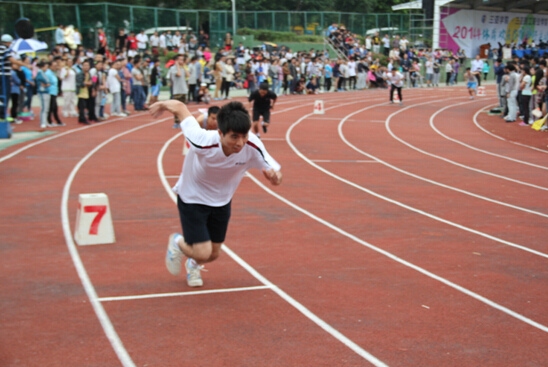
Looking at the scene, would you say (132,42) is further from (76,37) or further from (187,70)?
(187,70)

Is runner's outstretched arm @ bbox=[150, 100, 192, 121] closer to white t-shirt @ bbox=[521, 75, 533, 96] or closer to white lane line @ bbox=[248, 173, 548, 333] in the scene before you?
white lane line @ bbox=[248, 173, 548, 333]

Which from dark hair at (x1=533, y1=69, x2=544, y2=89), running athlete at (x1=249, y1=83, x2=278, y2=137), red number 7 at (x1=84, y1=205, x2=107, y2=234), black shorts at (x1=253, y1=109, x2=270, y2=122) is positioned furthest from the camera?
dark hair at (x1=533, y1=69, x2=544, y2=89)

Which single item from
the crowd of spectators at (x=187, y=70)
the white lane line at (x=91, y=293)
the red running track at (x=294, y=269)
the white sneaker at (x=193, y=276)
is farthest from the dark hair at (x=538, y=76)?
the white sneaker at (x=193, y=276)

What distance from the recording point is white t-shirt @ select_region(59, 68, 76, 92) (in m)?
16.9

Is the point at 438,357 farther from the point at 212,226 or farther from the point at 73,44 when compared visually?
the point at 73,44

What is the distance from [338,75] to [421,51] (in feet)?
31.5

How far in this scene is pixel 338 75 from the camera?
110 feet

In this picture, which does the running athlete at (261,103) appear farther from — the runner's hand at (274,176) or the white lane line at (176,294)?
the runner's hand at (274,176)

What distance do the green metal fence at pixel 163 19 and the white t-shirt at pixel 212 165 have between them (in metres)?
24.5

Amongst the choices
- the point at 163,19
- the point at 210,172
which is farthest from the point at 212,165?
the point at 163,19

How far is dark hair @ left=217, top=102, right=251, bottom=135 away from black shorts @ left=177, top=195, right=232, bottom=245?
86 cm

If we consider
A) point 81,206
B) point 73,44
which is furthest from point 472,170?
point 73,44

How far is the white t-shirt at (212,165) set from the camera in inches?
183

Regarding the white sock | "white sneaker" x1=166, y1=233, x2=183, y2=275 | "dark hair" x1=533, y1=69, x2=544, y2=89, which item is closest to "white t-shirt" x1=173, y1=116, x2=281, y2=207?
"white sneaker" x1=166, y1=233, x2=183, y2=275
